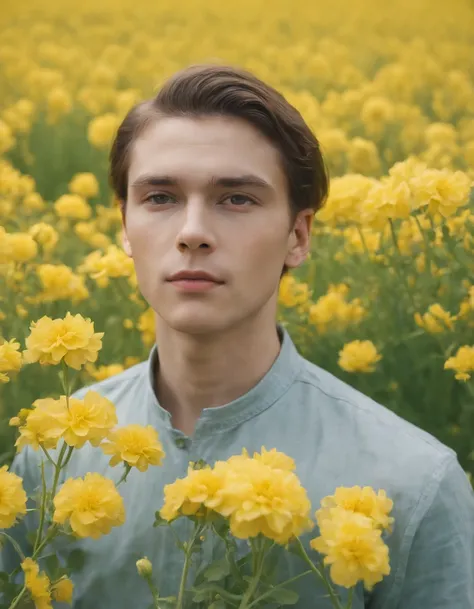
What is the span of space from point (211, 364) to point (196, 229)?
286 mm

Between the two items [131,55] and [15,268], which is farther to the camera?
[131,55]

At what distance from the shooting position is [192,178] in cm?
170

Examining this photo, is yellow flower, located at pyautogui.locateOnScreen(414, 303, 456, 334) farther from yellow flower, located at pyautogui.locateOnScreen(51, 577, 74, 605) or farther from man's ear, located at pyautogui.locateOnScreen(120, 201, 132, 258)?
yellow flower, located at pyautogui.locateOnScreen(51, 577, 74, 605)

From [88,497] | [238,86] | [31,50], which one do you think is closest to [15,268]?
[238,86]

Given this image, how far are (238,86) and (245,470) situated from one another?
2.71 feet

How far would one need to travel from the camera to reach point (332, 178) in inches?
148

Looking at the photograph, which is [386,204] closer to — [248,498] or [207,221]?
[207,221]

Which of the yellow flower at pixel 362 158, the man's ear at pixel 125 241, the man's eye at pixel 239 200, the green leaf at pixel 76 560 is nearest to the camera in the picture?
the green leaf at pixel 76 560

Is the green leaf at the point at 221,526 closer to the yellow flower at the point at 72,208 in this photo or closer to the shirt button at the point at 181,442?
the shirt button at the point at 181,442

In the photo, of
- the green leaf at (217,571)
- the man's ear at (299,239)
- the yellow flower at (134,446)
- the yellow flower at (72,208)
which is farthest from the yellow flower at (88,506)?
the yellow flower at (72,208)

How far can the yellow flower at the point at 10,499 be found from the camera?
4.54 ft

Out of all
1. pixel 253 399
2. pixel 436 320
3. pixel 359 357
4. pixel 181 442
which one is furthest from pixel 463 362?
pixel 181 442

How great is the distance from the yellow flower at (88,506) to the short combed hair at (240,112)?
0.71 meters

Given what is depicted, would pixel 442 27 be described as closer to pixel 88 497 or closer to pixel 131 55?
pixel 131 55
